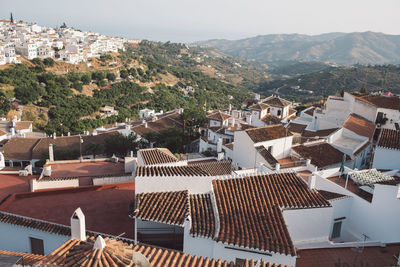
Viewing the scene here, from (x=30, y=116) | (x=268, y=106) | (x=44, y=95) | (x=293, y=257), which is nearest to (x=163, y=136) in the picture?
(x=268, y=106)

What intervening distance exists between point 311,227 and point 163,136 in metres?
23.8

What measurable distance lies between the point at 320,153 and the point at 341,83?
262ft

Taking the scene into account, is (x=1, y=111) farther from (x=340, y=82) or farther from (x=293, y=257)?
(x=340, y=82)

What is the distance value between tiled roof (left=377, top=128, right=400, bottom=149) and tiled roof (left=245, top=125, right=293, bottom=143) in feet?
17.7

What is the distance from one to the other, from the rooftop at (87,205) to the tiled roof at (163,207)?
1409mm

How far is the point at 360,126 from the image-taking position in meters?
23.3

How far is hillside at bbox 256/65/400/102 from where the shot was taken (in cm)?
7846

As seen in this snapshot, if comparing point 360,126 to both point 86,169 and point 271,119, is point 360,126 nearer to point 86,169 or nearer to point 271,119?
point 271,119

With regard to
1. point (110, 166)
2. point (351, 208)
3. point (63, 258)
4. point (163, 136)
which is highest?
point (63, 258)

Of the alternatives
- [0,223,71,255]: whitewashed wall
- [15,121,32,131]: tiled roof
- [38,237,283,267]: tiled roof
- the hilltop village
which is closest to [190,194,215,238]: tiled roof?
the hilltop village

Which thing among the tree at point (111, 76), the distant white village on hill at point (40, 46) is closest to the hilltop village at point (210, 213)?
the tree at point (111, 76)

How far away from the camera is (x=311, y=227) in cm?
1037

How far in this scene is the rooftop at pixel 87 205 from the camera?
1076 centimetres

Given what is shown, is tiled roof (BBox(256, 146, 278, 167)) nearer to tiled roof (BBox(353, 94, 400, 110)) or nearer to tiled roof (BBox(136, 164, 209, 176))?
tiled roof (BBox(136, 164, 209, 176))
